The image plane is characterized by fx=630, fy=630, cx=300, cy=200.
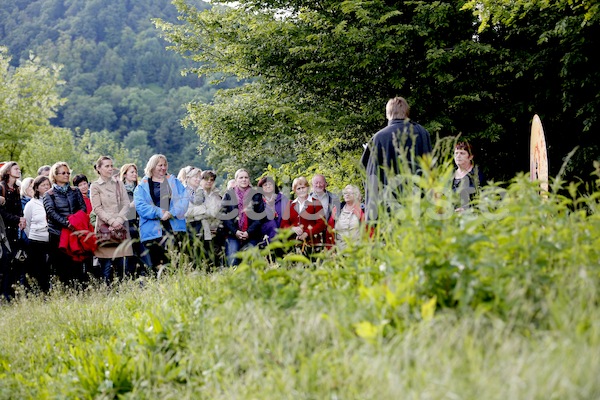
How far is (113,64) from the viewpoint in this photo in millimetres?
116188

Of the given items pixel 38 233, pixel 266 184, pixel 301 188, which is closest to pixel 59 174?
pixel 38 233

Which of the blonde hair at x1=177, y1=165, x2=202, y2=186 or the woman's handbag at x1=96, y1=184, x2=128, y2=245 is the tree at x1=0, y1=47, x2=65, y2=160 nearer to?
the blonde hair at x1=177, y1=165, x2=202, y2=186

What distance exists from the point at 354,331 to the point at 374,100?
11.7m

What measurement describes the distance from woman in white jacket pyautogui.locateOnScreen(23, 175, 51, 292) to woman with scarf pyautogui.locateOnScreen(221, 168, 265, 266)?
293cm

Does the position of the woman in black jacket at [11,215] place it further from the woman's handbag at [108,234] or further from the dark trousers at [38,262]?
the woman's handbag at [108,234]

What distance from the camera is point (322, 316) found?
3486 mm

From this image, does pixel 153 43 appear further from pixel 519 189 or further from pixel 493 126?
pixel 519 189

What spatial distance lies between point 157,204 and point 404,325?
6533mm

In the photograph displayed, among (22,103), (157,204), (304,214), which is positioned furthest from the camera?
(22,103)

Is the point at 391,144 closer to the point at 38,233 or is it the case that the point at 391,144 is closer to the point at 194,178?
the point at 194,178


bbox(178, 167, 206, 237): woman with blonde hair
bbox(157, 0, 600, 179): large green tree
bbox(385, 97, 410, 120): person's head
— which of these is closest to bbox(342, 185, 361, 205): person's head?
bbox(178, 167, 206, 237): woman with blonde hair

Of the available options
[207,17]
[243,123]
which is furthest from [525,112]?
[207,17]

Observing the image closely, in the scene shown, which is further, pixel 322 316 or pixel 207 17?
pixel 207 17

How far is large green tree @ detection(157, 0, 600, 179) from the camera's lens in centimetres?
1316
